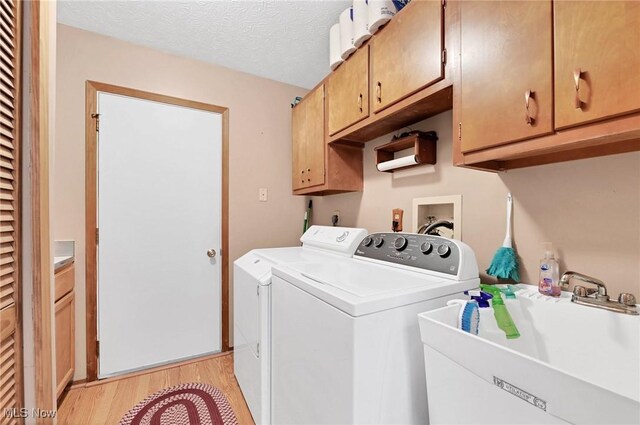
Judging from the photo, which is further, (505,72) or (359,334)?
(505,72)

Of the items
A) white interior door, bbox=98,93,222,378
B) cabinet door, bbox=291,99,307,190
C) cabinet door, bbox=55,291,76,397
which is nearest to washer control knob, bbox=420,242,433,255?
cabinet door, bbox=291,99,307,190

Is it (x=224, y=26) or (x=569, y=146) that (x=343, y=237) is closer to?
(x=569, y=146)

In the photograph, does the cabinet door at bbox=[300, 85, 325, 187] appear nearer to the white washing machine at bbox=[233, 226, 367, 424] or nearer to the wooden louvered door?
the white washing machine at bbox=[233, 226, 367, 424]

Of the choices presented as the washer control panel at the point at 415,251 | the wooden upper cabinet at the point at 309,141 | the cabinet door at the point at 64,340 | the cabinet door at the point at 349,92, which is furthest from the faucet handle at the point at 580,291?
the cabinet door at the point at 64,340

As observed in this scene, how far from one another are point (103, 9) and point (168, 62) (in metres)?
0.49

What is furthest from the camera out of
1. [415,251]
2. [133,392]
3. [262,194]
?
A: [262,194]

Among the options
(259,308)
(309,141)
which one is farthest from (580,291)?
(309,141)

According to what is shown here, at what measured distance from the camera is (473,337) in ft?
2.19

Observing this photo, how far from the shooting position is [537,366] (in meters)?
0.55

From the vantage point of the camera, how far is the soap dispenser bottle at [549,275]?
990 millimetres

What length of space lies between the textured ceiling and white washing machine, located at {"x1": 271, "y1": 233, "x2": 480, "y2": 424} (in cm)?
159

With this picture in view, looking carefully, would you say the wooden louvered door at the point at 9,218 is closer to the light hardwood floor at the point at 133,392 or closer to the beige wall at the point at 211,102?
the light hardwood floor at the point at 133,392

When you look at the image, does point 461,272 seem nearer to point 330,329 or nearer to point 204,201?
point 330,329

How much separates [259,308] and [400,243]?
30.8 inches
